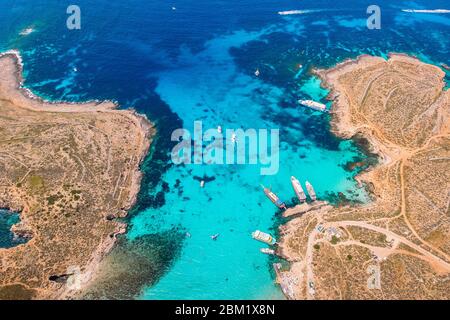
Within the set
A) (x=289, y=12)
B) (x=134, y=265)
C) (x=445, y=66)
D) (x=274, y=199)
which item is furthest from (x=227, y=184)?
(x=289, y=12)

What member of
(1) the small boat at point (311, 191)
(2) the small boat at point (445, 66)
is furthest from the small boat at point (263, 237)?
(2) the small boat at point (445, 66)

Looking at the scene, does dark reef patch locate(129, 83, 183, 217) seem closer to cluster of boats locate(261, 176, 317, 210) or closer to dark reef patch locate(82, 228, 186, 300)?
dark reef patch locate(82, 228, 186, 300)

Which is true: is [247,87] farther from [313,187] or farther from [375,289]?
[375,289]

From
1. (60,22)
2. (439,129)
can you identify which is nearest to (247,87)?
(439,129)

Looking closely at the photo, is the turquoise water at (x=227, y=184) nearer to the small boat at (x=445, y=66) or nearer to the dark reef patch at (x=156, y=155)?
the dark reef patch at (x=156, y=155)

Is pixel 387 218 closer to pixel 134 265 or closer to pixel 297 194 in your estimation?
pixel 297 194

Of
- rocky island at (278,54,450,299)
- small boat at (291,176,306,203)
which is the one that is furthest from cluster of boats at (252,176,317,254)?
rocky island at (278,54,450,299)
